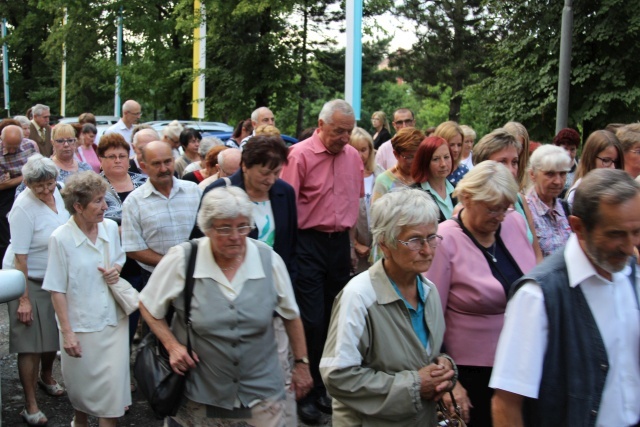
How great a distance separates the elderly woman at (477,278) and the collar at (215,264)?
836mm

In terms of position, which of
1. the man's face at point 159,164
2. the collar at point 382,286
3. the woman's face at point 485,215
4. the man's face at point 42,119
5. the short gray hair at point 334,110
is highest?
the man's face at point 42,119

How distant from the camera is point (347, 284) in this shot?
3.48 meters

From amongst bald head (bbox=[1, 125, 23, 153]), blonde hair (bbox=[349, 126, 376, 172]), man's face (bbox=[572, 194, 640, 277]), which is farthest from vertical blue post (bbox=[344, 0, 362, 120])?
man's face (bbox=[572, 194, 640, 277])

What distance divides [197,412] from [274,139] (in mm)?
1974

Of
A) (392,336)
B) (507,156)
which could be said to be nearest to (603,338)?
(392,336)

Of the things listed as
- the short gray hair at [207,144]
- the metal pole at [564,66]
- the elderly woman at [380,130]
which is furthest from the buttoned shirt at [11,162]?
the metal pole at [564,66]

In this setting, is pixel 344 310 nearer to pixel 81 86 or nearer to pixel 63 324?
pixel 63 324

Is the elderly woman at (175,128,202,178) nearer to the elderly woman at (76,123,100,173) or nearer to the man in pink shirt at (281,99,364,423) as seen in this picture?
the elderly woman at (76,123,100,173)

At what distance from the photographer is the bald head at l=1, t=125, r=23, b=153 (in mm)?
8322

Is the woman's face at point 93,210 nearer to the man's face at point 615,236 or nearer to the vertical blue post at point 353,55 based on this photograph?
the man's face at point 615,236

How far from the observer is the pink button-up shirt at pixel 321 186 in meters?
5.96

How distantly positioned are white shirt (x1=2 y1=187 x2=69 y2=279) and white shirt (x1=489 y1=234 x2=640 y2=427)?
4.02 m

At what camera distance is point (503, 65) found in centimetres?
2139

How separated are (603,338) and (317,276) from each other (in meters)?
3.46
